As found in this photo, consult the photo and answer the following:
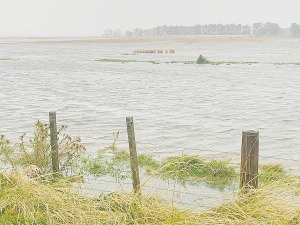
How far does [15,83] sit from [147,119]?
16264 millimetres

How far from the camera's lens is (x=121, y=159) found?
30.2 ft

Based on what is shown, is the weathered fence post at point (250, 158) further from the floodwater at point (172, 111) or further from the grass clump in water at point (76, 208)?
the floodwater at point (172, 111)

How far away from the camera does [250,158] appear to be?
5.44 meters

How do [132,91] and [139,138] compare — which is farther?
[132,91]

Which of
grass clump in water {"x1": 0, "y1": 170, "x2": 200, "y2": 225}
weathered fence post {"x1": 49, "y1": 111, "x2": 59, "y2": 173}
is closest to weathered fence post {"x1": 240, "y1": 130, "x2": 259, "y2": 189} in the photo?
grass clump in water {"x1": 0, "y1": 170, "x2": 200, "y2": 225}

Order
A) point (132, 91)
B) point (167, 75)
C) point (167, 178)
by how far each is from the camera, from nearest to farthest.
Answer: point (167, 178) → point (132, 91) → point (167, 75)

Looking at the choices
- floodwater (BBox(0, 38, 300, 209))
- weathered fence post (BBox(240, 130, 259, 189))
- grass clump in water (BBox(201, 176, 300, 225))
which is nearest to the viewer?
grass clump in water (BBox(201, 176, 300, 225))

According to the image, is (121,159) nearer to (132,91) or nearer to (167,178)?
(167,178)

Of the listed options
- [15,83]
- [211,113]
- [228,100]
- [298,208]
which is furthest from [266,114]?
[15,83]

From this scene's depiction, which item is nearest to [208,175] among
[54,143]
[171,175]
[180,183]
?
[180,183]

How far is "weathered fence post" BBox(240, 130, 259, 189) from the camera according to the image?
17.6 feet

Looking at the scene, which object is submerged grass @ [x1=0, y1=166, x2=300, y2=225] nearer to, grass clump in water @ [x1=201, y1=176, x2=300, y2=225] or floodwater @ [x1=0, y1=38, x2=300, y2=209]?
grass clump in water @ [x1=201, y1=176, x2=300, y2=225]

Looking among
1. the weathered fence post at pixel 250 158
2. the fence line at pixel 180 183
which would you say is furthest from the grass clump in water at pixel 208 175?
the weathered fence post at pixel 250 158

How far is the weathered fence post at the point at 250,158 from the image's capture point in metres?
5.38
